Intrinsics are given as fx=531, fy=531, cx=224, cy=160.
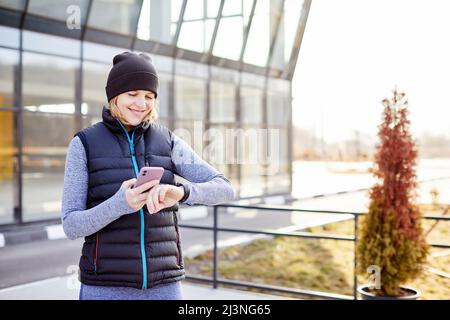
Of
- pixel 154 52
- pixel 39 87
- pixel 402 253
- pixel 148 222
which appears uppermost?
pixel 154 52

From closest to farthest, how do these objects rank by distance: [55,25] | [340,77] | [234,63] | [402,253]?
[402,253]
[55,25]
[340,77]
[234,63]

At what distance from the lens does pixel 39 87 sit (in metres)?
9.73

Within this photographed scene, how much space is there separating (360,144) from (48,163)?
1775 centimetres

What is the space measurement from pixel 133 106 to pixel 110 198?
0.93 feet

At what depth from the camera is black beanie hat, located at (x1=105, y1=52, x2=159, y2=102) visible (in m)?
1.48

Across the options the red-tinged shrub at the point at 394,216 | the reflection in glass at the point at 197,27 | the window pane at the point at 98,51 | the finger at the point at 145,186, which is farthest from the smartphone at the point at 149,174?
the reflection in glass at the point at 197,27

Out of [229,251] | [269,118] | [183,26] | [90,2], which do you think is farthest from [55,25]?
[269,118]

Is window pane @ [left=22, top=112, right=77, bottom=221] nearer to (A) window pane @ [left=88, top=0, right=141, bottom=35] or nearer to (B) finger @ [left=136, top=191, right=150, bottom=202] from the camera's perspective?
(A) window pane @ [left=88, top=0, right=141, bottom=35]

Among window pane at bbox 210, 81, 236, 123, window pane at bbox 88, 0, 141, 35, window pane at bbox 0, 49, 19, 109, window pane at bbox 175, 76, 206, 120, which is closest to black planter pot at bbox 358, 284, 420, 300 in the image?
window pane at bbox 0, 49, 19, 109

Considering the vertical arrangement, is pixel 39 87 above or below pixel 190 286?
above

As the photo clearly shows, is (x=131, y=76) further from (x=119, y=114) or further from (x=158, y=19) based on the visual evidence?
(x=158, y=19)

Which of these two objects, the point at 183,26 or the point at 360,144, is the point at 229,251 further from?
the point at 360,144

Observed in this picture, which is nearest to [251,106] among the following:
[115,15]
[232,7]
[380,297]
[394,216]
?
[232,7]

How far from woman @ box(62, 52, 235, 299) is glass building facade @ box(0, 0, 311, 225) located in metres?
8.45
